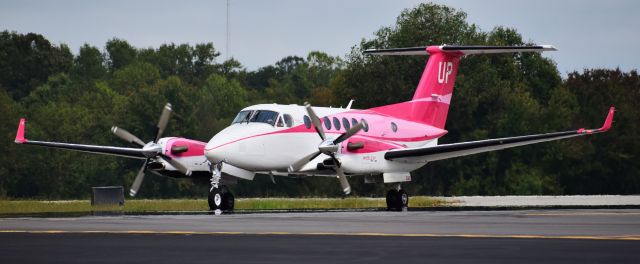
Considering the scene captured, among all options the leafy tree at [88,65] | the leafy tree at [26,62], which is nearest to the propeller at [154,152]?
the leafy tree at [26,62]

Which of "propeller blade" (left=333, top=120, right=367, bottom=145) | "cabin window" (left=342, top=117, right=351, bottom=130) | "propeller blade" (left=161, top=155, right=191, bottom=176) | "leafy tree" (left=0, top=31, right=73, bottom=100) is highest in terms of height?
"leafy tree" (left=0, top=31, right=73, bottom=100)

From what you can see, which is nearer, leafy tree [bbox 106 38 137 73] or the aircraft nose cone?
the aircraft nose cone

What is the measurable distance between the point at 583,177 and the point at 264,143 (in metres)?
47.6

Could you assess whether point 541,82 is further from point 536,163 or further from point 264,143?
point 264,143

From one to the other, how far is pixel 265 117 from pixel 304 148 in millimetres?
1689

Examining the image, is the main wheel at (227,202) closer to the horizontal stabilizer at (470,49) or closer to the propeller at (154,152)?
the propeller at (154,152)

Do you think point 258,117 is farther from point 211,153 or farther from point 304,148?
point 211,153

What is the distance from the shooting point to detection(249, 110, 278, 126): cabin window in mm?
37781

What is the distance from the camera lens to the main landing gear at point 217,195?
37.4 metres

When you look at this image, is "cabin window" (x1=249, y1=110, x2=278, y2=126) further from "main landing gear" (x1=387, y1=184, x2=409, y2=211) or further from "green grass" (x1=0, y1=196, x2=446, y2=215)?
"green grass" (x1=0, y1=196, x2=446, y2=215)

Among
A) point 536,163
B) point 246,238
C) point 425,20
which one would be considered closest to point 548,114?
point 536,163

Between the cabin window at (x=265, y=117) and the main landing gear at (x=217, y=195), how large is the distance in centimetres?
193

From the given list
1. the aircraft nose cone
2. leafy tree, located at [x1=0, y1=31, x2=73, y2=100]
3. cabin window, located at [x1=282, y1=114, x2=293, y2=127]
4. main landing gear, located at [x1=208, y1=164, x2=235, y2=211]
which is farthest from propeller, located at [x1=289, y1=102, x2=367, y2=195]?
leafy tree, located at [x1=0, y1=31, x2=73, y2=100]

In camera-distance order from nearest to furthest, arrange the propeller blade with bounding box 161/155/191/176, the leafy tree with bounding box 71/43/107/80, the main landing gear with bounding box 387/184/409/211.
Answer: the propeller blade with bounding box 161/155/191/176
the main landing gear with bounding box 387/184/409/211
the leafy tree with bounding box 71/43/107/80
